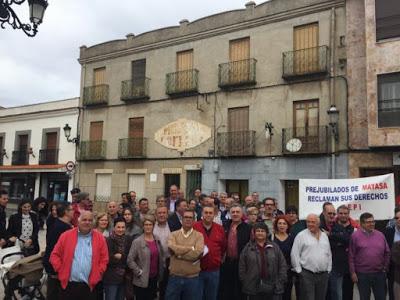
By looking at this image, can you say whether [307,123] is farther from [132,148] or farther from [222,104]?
[132,148]

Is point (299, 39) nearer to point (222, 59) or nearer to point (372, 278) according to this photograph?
point (222, 59)

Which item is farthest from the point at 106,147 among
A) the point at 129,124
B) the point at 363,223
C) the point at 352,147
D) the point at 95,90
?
the point at 363,223

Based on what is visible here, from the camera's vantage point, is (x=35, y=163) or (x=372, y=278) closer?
(x=372, y=278)

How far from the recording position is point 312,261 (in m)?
5.78

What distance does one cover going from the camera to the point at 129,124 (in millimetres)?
20781

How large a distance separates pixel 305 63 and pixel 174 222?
10.7 m

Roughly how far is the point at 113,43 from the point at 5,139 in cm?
1080

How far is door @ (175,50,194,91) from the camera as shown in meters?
18.8

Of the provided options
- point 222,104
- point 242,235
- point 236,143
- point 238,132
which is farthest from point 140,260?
point 222,104

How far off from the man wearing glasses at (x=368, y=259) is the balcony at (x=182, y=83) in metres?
13.1

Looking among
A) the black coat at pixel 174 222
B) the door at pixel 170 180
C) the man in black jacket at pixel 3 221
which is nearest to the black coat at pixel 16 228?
the man in black jacket at pixel 3 221

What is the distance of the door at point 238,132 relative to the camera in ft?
55.5

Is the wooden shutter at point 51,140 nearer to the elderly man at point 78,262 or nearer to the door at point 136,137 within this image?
the door at point 136,137

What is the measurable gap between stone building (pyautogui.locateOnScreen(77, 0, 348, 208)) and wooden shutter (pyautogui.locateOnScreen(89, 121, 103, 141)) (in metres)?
0.05
